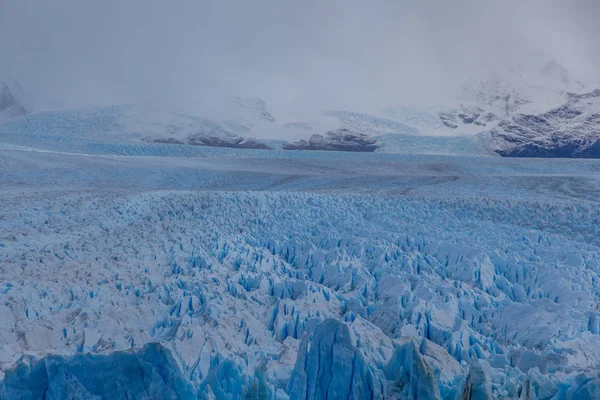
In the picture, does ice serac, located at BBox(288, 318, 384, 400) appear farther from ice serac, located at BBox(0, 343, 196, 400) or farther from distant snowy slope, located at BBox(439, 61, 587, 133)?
distant snowy slope, located at BBox(439, 61, 587, 133)

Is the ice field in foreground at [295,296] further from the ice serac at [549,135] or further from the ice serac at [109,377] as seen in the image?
the ice serac at [549,135]

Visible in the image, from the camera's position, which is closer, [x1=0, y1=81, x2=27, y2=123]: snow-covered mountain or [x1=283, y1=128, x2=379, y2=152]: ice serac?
[x1=283, y1=128, x2=379, y2=152]: ice serac

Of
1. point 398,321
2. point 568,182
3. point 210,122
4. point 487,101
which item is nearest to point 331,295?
point 398,321

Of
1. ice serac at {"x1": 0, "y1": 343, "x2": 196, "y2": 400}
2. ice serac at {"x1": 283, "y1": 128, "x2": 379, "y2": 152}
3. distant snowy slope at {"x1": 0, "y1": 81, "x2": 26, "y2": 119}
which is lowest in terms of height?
ice serac at {"x1": 0, "y1": 343, "x2": 196, "y2": 400}

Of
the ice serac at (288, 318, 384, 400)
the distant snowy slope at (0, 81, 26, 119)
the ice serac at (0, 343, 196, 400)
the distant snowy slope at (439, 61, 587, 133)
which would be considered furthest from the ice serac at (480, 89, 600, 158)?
the distant snowy slope at (0, 81, 26, 119)

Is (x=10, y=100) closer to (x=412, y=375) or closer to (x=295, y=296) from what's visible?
(x=295, y=296)

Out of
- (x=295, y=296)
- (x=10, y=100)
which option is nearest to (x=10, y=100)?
(x=10, y=100)

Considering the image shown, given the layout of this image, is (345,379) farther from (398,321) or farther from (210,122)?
(210,122)

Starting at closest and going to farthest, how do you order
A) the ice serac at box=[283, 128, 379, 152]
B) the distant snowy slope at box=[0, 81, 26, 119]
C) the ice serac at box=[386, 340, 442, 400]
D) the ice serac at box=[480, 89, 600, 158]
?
the ice serac at box=[386, 340, 442, 400]
the ice serac at box=[283, 128, 379, 152]
the ice serac at box=[480, 89, 600, 158]
the distant snowy slope at box=[0, 81, 26, 119]
